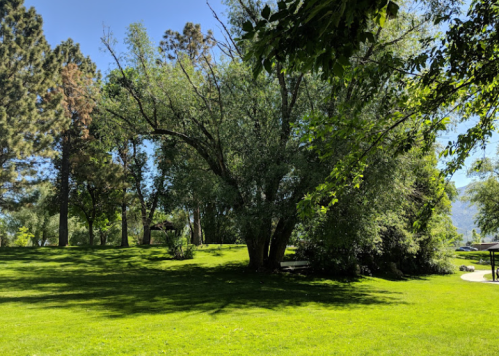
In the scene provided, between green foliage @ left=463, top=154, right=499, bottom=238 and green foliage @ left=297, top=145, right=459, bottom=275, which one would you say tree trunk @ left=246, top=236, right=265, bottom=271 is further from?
green foliage @ left=463, top=154, right=499, bottom=238

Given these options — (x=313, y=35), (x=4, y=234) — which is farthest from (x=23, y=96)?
(x=4, y=234)

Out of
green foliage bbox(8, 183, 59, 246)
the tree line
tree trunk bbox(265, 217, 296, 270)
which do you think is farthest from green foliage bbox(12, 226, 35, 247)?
tree trunk bbox(265, 217, 296, 270)

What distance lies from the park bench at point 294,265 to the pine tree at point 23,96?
1763 centimetres

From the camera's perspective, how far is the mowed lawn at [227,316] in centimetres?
585

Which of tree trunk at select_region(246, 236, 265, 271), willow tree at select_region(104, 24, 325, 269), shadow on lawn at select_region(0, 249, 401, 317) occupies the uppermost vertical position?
willow tree at select_region(104, 24, 325, 269)

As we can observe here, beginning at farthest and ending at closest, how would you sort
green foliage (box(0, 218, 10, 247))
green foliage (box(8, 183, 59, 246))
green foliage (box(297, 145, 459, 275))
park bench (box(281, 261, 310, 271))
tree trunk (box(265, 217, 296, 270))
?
green foliage (box(0, 218, 10, 247)), green foliage (box(8, 183, 59, 246)), park bench (box(281, 261, 310, 271)), tree trunk (box(265, 217, 296, 270)), green foliage (box(297, 145, 459, 275))

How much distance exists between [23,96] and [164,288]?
17567mm

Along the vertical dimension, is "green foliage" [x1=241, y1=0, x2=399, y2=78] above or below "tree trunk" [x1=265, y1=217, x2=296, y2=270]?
above

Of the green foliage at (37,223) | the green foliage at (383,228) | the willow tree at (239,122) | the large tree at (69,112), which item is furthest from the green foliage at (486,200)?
the green foliage at (37,223)

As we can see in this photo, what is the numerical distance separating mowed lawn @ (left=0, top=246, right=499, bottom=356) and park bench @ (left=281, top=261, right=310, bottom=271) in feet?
3.40

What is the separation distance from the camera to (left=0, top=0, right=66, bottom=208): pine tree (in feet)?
72.9

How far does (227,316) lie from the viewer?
8.26 m

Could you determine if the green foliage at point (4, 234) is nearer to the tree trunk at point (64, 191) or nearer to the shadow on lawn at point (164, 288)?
the tree trunk at point (64, 191)

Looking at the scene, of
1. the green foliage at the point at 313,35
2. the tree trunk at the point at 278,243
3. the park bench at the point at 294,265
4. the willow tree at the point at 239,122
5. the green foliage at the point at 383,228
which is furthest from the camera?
the park bench at the point at 294,265
